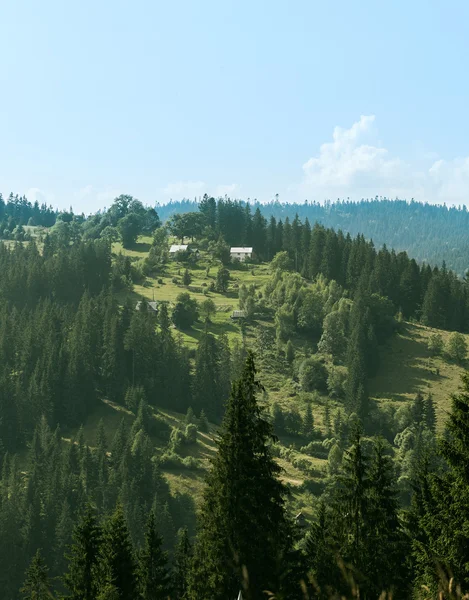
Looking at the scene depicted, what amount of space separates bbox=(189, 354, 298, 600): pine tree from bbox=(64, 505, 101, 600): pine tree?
697cm

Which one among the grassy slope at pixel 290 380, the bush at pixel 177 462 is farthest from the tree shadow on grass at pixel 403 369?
the bush at pixel 177 462

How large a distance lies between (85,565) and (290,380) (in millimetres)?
86354

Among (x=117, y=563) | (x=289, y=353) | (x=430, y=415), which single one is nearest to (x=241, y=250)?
(x=289, y=353)

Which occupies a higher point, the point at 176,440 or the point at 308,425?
the point at 308,425

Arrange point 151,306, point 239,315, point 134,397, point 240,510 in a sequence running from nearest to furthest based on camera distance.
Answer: point 240,510 → point 134,397 → point 239,315 → point 151,306

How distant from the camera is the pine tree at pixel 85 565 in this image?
92.7 feet

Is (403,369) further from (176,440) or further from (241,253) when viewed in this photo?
(241,253)

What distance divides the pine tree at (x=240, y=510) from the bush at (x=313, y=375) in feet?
290

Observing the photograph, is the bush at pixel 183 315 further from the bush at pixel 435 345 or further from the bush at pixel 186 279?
the bush at pixel 435 345

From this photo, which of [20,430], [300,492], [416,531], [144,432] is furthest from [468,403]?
[20,430]

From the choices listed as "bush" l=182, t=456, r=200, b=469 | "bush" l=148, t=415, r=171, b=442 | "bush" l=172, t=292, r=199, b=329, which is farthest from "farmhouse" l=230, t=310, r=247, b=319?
"bush" l=182, t=456, r=200, b=469

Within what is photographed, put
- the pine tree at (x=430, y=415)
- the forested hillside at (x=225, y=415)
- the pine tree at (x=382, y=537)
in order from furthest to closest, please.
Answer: the pine tree at (x=430, y=415)
the pine tree at (x=382, y=537)
the forested hillside at (x=225, y=415)

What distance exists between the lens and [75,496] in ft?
253

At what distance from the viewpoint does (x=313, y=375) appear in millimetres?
111938
